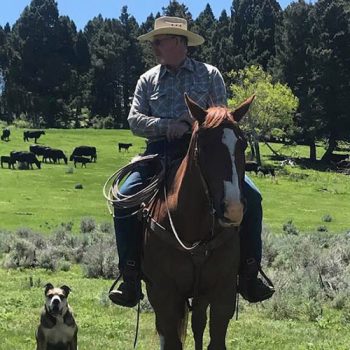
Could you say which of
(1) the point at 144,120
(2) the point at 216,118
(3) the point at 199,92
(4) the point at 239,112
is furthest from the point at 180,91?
(2) the point at 216,118

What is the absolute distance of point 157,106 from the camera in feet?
20.6

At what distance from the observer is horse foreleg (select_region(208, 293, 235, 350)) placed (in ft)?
17.7

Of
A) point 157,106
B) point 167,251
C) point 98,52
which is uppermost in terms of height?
point 98,52

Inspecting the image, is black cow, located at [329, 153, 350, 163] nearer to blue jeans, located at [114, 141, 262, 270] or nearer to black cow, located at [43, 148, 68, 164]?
black cow, located at [43, 148, 68, 164]

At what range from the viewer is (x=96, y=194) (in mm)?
34469

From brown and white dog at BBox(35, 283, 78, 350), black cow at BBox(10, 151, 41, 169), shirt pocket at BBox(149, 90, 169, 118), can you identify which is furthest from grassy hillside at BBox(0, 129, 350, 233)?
shirt pocket at BBox(149, 90, 169, 118)

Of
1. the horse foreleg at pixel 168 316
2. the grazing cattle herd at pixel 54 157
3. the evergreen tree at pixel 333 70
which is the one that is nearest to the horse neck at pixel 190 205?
the horse foreleg at pixel 168 316

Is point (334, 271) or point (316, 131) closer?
point (334, 271)

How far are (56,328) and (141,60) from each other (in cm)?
7985

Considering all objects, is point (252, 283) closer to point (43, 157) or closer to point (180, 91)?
point (180, 91)

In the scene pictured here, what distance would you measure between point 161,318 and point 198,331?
4.06ft

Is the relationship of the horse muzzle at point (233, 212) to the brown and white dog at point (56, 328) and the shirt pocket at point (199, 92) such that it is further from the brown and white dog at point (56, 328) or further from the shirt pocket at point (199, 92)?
the brown and white dog at point (56, 328)

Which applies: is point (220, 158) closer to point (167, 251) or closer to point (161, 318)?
point (167, 251)

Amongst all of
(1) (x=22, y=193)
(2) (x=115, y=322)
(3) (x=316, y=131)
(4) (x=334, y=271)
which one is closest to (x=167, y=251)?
(2) (x=115, y=322)
